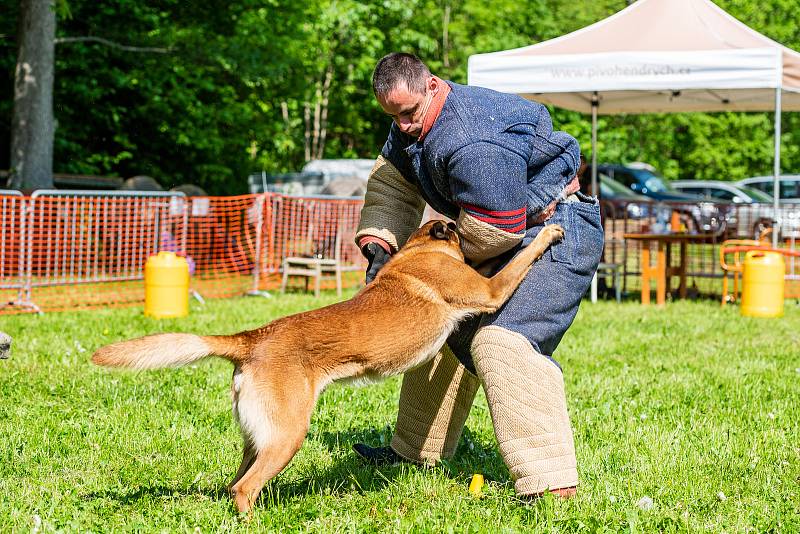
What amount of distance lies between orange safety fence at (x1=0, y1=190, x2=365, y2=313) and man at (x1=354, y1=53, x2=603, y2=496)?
725 cm

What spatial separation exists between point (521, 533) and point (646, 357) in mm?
4316

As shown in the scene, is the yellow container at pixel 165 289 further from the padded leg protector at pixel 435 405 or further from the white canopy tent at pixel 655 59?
the padded leg protector at pixel 435 405

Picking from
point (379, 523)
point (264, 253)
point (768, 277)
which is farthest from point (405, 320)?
point (264, 253)

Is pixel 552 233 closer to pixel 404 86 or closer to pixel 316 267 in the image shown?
pixel 404 86

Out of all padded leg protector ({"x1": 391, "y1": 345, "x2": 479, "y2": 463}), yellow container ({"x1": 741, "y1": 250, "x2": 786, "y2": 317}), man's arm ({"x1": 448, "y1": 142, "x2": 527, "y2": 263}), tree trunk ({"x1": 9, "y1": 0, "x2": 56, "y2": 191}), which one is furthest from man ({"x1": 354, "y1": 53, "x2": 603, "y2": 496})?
tree trunk ({"x1": 9, "y1": 0, "x2": 56, "y2": 191})

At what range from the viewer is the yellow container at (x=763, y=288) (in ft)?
33.6

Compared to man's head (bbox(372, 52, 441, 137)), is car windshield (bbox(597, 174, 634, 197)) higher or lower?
lower

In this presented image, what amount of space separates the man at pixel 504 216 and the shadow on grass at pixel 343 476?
26.9 inches

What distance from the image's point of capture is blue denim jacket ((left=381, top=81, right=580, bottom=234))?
11.1 ft

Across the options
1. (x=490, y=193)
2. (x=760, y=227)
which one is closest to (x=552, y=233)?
A: (x=490, y=193)

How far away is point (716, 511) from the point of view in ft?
12.6

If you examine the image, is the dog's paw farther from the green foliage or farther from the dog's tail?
the green foliage

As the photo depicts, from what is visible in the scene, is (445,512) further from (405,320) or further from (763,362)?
(763,362)

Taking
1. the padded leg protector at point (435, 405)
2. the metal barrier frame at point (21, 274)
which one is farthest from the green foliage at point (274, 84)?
the padded leg protector at point (435, 405)
